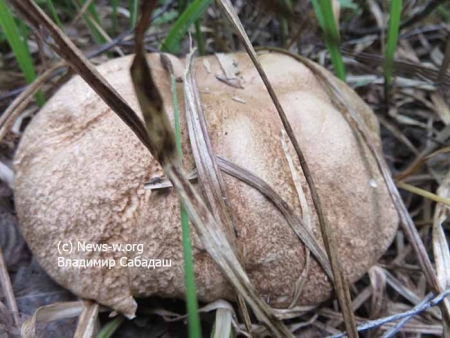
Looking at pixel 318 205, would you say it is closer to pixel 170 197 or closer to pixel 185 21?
pixel 170 197

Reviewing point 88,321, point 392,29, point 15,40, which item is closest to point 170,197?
point 88,321

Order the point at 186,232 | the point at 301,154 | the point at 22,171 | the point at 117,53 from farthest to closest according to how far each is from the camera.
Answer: the point at 117,53, the point at 22,171, the point at 301,154, the point at 186,232

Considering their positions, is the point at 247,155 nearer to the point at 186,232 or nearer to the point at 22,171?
the point at 186,232

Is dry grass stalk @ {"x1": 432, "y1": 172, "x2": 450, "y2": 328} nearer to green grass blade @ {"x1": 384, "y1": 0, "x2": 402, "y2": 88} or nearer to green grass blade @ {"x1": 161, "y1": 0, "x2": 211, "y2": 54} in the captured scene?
green grass blade @ {"x1": 384, "y1": 0, "x2": 402, "y2": 88}

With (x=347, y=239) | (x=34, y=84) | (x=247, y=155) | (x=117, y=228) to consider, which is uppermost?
(x=34, y=84)

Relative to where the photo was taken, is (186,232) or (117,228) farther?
(117,228)

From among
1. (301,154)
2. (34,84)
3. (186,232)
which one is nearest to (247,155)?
Result: (301,154)

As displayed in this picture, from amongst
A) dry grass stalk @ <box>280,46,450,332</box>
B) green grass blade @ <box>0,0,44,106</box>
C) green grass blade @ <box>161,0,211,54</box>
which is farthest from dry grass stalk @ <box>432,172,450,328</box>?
green grass blade @ <box>0,0,44,106</box>
